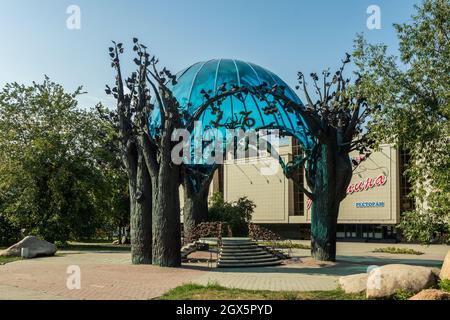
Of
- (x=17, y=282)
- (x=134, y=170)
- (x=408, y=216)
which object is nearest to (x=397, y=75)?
(x=408, y=216)

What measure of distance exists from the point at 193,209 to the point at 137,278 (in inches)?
530

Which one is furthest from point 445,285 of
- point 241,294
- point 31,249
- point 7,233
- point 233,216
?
point 7,233

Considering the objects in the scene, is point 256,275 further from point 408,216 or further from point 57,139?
point 57,139

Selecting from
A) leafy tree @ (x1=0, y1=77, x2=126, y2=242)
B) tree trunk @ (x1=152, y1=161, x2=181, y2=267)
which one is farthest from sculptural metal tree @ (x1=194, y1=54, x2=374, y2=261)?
leafy tree @ (x1=0, y1=77, x2=126, y2=242)

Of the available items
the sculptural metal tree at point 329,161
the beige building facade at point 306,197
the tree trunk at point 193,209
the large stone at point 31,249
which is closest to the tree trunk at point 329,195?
the sculptural metal tree at point 329,161

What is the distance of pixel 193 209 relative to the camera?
2900cm

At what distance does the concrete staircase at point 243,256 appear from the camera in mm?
20328

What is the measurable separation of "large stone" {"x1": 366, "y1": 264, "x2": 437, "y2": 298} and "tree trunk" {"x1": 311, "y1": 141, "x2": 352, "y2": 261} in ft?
31.9

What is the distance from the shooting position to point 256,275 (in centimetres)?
1698

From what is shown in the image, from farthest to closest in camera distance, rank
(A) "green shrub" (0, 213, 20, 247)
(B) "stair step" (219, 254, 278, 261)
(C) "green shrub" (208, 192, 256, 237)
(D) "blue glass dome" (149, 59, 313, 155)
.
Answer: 1. (C) "green shrub" (208, 192, 256, 237)
2. (A) "green shrub" (0, 213, 20, 247)
3. (D) "blue glass dome" (149, 59, 313, 155)
4. (B) "stair step" (219, 254, 278, 261)

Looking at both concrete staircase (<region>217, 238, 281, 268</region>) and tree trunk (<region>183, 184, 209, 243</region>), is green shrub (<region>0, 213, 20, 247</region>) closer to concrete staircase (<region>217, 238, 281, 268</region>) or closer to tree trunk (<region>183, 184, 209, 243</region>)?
tree trunk (<region>183, 184, 209, 243</region>)

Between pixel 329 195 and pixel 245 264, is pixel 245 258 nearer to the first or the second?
pixel 245 264

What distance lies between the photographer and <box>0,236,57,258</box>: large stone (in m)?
23.8
